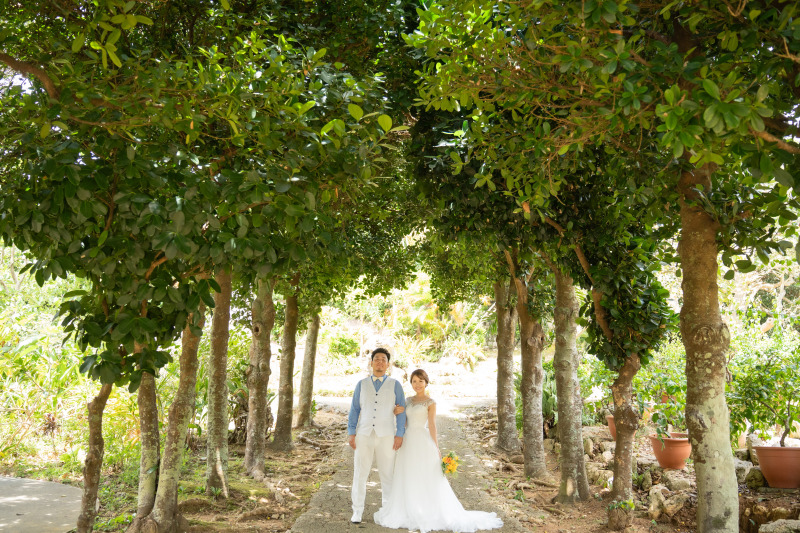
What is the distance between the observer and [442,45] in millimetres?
3943

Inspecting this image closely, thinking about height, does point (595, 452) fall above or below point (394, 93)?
below

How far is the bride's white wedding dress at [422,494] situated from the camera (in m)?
6.08

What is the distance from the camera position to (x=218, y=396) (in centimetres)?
722

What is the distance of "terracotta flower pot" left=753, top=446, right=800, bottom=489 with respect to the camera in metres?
6.02

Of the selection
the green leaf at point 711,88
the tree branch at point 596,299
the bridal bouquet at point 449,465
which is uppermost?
the green leaf at point 711,88

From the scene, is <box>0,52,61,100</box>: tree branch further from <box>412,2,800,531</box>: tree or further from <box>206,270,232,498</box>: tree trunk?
<box>206,270,232,498</box>: tree trunk

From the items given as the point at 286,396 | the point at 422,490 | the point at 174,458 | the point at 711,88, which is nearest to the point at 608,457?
the point at 422,490

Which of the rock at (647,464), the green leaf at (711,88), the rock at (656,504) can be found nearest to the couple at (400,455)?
the rock at (656,504)

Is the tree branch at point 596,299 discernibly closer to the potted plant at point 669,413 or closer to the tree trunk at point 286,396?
the potted plant at point 669,413

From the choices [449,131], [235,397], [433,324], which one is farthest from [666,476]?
[433,324]

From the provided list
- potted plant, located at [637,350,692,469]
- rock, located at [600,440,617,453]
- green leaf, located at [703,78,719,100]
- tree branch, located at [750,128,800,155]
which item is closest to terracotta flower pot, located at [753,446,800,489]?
potted plant, located at [637,350,692,469]

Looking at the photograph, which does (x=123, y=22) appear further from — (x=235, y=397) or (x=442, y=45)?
(x=235, y=397)

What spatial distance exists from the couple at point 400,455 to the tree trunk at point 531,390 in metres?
2.35

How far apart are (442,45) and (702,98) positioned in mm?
2010
